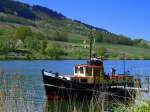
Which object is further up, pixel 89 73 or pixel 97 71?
pixel 97 71

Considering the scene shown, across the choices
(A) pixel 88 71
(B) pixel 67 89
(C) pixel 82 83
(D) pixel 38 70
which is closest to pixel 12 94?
(A) pixel 88 71

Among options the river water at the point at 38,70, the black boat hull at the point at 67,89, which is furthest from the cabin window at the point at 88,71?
the river water at the point at 38,70

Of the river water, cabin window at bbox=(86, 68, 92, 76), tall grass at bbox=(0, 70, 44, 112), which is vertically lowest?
the river water

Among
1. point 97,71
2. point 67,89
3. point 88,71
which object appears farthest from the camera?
point 67,89

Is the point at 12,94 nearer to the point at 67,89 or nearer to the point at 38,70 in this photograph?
the point at 67,89

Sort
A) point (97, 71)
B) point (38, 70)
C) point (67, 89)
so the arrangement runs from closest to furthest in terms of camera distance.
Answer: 1. point (97, 71)
2. point (67, 89)
3. point (38, 70)

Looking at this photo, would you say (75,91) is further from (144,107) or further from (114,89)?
(144,107)

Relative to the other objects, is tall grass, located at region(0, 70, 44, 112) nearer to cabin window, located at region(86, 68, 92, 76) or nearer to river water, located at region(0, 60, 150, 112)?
river water, located at region(0, 60, 150, 112)

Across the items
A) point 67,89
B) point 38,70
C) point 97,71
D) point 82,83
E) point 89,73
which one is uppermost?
point 97,71

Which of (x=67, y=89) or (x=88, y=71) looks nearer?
(x=88, y=71)

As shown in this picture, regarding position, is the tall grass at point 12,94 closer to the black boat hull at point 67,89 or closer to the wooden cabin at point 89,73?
the black boat hull at point 67,89

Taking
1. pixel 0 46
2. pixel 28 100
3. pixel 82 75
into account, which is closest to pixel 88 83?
pixel 82 75

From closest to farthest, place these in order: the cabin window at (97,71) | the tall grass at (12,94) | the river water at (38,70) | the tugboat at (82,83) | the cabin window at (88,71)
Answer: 1. the tall grass at (12,94)
2. the river water at (38,70)
3. the cabin window at (88,71)
4. the tugboat at (82,83)
5. the cabin window at (97,71)

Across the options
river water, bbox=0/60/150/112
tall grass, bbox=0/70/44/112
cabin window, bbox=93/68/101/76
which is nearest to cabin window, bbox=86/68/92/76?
cabin window, bbox=93/68/101/76
